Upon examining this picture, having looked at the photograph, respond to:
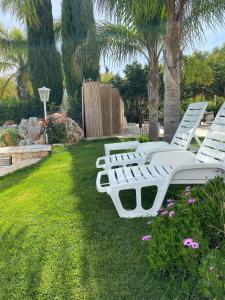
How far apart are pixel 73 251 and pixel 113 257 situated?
39 centimetres

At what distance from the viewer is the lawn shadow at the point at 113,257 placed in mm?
2406

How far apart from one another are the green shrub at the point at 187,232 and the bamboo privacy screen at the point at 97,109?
11533 mm

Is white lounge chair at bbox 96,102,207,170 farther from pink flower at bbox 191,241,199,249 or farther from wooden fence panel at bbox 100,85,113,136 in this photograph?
wooden fence panel at bbox 100,85,113,136

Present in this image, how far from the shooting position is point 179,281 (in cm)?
242

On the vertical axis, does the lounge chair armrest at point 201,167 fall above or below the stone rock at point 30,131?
above

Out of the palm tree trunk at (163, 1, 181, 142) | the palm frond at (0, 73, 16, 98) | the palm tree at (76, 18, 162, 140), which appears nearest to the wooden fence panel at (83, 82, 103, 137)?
the palm tree at (76, 18, 162, 140)

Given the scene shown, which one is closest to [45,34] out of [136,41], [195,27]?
[136,41]

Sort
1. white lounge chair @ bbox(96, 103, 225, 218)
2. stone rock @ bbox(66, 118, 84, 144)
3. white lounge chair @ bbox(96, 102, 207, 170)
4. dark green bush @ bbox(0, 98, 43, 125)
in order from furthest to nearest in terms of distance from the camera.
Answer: dark green bush @ bbox(0, 98, 43, 125), stone rock @ bbox(66, 118, 84, 144), white lounge chair @ bbox(96, 102, 207, 170), white lounge chair @ bbox(96, 103, 225, 218)

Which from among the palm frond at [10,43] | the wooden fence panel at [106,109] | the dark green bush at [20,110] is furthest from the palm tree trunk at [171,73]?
the palm frond at [10,43]

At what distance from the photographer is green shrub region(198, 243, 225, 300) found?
1966 mm

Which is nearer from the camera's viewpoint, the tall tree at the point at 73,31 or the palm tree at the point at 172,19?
the palm tree at the point at 172,19

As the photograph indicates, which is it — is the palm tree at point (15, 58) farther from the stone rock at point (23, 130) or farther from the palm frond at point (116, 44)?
the palm frond at point (116, 44)

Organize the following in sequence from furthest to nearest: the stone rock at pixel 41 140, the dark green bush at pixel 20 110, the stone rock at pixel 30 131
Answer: the dark green bush at pixel 20 110 → the stone rock at pixel 30 131 → the stone rock at pixel 41 140

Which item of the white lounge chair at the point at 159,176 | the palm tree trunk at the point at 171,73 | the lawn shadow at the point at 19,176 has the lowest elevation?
the lawn shadow at the point at 19,176
